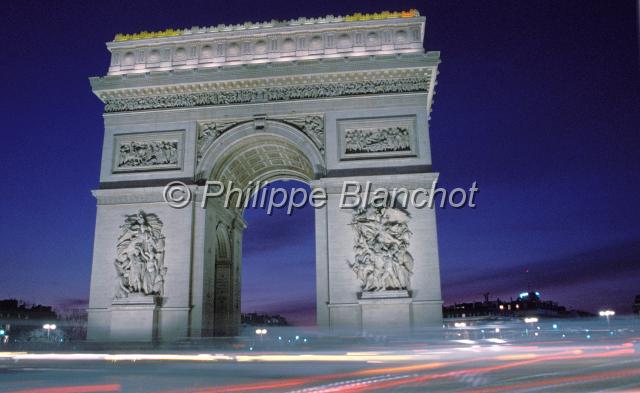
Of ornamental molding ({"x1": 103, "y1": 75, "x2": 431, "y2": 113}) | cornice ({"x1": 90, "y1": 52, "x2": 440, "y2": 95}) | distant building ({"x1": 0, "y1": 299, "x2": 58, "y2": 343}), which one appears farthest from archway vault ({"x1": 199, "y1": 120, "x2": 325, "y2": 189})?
distant building ({"x1": 0, "y1": 299, "x2": 58, "y2": 343})

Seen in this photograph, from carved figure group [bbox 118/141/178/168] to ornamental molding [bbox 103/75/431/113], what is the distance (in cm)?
148

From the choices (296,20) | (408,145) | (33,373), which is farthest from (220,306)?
(33,373)

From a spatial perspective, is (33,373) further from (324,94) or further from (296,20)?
(296,20)

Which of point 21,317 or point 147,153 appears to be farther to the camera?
point 21,317

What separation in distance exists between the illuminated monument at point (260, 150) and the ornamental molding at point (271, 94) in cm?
5

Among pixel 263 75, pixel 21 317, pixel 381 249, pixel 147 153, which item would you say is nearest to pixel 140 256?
pixel 147 153

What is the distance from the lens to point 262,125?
21.8 meters

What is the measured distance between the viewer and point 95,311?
2061 cm

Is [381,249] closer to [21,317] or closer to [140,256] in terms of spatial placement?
[140,256]

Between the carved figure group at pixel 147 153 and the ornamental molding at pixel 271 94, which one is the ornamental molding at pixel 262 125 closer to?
the ornamental molding at pixel 271 94

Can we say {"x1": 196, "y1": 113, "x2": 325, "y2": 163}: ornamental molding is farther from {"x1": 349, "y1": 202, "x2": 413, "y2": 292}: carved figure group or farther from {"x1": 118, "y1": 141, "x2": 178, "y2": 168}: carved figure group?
{"x1": 349, "y1": 202, "x2": 413, "y2": 292}: carved figure group

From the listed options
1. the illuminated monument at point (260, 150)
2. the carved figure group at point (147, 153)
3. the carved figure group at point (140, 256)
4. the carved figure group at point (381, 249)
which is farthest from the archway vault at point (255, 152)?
the carved figure group at point (140, 256)

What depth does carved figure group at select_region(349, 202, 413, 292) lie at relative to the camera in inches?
763

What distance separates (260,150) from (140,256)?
6.49 metres
